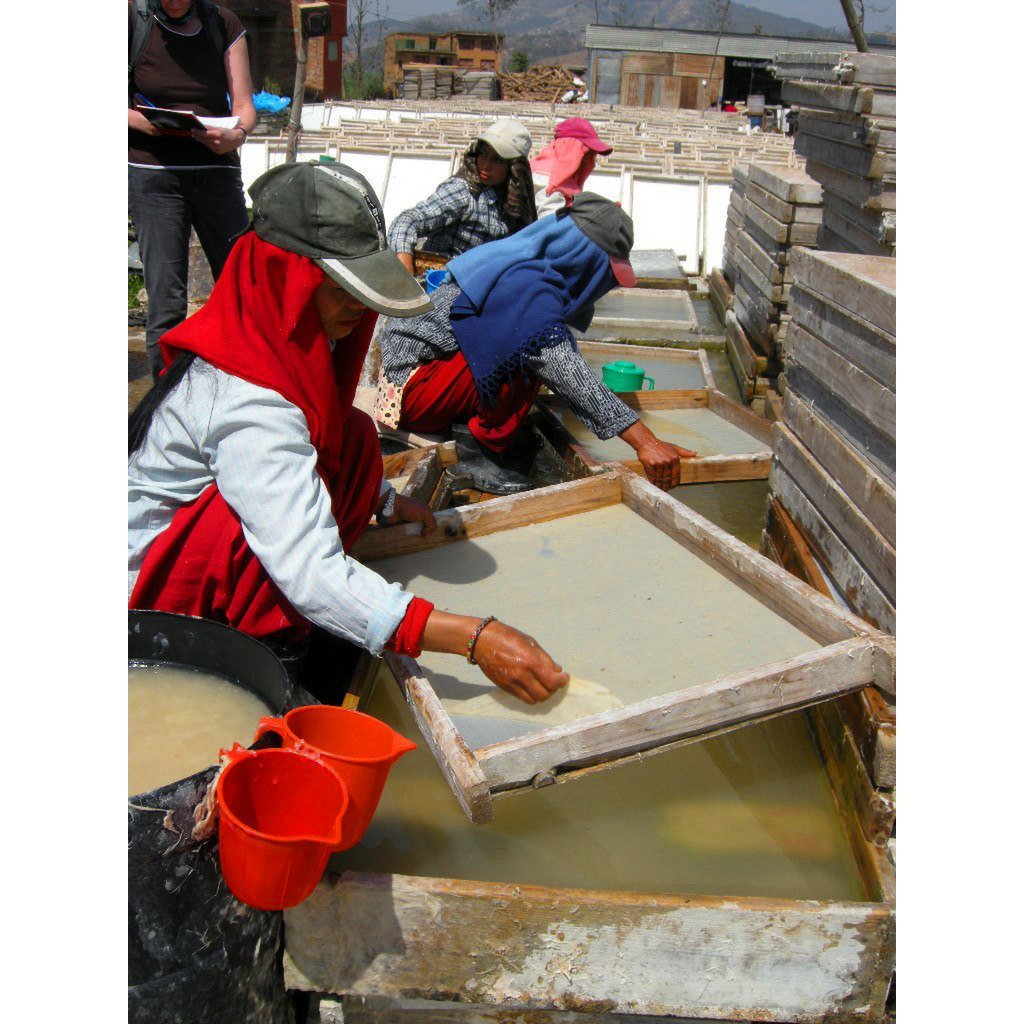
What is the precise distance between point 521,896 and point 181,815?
624 millimetres

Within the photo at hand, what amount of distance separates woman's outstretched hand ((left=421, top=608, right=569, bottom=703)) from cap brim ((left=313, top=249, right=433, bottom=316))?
2.09 feet

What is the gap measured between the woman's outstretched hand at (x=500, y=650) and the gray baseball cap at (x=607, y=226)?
87.9 inches

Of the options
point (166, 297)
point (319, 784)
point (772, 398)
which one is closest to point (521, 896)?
point (319, 784)

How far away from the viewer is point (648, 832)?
2.24m

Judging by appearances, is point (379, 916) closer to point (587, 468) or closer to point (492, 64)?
point (587, 468)

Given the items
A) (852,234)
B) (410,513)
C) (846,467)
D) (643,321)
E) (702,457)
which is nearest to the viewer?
(846,467)

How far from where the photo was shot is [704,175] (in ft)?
32.9

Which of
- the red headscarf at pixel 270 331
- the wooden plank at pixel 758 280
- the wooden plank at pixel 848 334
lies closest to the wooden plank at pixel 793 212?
the wooden plank at pixel 758 280

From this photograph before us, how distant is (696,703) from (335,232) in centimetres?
119

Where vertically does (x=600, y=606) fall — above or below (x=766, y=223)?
below

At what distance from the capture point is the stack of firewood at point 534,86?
42.2m

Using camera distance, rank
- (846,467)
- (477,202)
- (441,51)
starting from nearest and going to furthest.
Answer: (846,467), (477,202), (441,51)

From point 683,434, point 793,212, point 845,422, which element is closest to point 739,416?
point 683,434

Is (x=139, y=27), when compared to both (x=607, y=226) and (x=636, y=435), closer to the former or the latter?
(x=607, y=226)
